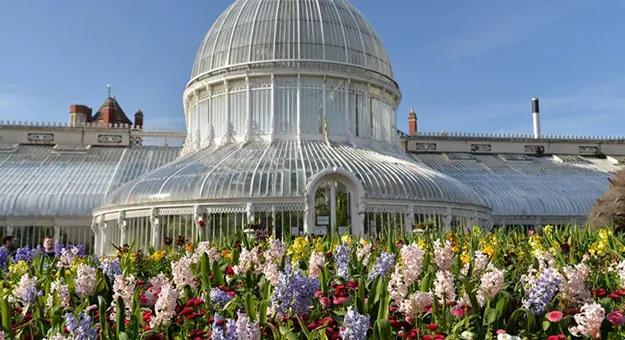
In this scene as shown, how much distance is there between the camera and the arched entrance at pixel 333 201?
23.8 metres

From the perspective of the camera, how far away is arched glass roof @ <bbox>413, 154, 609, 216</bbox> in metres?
Result: 34.0

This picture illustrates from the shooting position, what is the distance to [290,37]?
31375 mm

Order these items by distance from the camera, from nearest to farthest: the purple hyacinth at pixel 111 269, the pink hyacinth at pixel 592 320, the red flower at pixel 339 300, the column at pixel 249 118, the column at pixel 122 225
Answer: the pink hyacinth at pixel 592 320 → the red flower at pixel 339 300 → the purple hyacinth at pixel 111 269 → the column at pixel 122 225 → the column at pixel 249 118

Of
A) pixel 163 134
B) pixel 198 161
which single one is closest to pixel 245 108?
pixel 198 161

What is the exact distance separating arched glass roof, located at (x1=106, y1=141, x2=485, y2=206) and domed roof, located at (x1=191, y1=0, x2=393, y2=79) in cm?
521

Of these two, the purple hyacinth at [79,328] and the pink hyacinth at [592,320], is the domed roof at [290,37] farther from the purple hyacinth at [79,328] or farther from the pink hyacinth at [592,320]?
the pink hyacinth at [592,320]

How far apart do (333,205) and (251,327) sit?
804 inches

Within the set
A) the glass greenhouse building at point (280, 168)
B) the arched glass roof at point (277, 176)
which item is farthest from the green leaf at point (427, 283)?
the arched glass roof at point (277, 176)

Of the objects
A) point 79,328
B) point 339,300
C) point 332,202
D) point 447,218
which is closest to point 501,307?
point 339,300

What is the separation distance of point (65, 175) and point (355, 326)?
107 feet

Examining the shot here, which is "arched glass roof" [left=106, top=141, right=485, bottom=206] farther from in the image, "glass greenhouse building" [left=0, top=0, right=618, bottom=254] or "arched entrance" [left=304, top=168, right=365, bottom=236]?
"arched entrance" [left=304, top=168, right=365, bottom=236]

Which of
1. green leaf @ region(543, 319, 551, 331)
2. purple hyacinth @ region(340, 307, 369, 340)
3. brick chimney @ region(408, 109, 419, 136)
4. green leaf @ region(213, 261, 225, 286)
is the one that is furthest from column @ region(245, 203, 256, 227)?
brick chimney @ region(408, 109, 419, 136)

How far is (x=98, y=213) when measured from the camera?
28.2 meters

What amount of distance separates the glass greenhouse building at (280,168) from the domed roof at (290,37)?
0.07 metres
